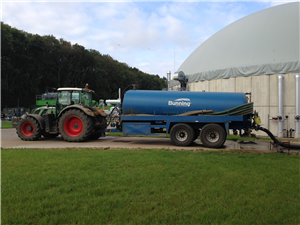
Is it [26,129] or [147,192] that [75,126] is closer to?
[26,129]

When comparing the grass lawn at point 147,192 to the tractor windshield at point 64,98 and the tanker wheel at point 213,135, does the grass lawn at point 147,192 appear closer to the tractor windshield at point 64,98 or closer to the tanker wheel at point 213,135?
the tanker wheel at point 213,135

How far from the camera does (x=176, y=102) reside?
12328mm

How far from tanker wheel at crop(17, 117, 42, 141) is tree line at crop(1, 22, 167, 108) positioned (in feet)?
98.9

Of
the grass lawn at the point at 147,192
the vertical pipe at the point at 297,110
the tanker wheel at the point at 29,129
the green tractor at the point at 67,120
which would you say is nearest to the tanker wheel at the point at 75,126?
the green tractor at the point at 67,120

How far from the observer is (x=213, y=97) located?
12203mm

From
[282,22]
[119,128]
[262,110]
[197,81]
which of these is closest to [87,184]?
[119,128]

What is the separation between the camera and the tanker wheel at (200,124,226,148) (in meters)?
11.6

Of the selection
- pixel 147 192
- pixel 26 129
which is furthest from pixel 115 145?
pixel 147 192

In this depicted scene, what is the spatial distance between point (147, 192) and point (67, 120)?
927 centimetres

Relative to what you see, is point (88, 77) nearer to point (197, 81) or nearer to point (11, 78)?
point (11, 78)

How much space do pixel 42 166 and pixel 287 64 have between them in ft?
55.8

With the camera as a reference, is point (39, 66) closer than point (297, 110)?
No

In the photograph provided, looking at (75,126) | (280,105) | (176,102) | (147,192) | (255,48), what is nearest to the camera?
(147,192)

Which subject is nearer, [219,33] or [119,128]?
[119,128]
